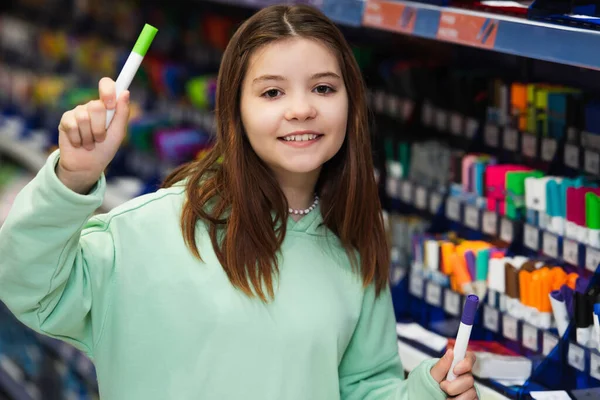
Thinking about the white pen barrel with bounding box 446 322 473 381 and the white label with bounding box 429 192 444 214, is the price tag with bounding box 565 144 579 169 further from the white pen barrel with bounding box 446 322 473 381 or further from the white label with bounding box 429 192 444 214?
the white pen barrel with bounding box 446 322 473 381

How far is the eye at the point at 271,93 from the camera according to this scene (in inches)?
76.5

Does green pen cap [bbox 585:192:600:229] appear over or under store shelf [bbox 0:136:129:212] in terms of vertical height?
over

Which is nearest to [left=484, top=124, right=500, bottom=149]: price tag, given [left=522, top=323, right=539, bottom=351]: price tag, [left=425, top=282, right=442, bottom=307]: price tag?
[left=425, top=282, right=442, bottom=307]: price tag

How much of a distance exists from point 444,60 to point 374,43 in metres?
0.38

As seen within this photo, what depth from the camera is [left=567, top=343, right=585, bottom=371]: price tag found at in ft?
6.88

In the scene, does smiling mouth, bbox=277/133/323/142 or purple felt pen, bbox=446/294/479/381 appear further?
smiling mouth, bbox=277/133/323/142

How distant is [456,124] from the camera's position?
273 cm

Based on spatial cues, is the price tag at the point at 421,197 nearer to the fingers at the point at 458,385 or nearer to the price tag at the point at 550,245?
the price tag at the point at 550,245

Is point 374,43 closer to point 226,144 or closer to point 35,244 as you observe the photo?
point 226,144

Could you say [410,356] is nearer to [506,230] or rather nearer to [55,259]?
[506,230]

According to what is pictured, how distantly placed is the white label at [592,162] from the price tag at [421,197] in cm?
54

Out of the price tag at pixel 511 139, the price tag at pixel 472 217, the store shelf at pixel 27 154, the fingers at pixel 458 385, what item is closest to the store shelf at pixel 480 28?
the price tag at pixel 511 139

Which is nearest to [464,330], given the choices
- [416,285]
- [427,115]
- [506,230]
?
[506,230]

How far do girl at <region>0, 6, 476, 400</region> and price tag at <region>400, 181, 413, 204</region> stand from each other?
2.40 feet
